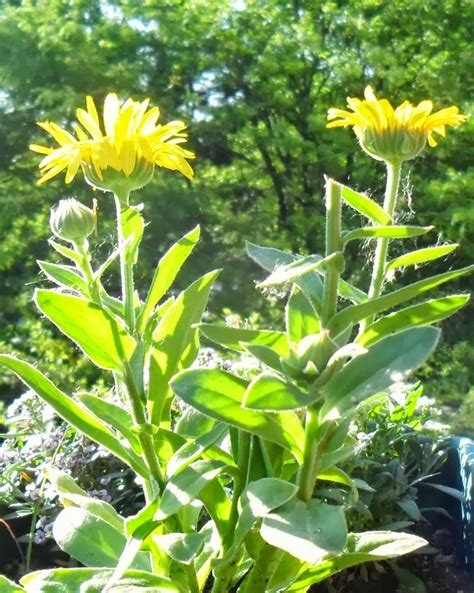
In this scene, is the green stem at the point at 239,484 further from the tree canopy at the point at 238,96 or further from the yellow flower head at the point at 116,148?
the tree canopy at the point at 238,96

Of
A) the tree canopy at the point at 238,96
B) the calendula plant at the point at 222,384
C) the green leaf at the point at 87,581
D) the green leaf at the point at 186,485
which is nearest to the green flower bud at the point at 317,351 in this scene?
the calendula plant at the point at 222,384

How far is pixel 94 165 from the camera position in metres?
0.53

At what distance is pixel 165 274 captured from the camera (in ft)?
1.80

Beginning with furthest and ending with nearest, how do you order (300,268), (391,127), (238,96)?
1. (238,96)
2. (391,127)
3. (300,268)

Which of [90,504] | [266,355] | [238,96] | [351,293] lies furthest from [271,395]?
[238,96]

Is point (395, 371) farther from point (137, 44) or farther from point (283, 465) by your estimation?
point (137, 44)

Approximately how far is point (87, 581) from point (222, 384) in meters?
0.18

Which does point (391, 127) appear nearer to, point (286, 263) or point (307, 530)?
point (286, 263)

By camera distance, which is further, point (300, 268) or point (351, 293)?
point (351, 293)

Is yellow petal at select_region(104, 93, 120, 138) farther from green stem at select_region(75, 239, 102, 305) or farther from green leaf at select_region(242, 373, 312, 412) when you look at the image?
green leaf at select_region(242, 373, 312, 412)

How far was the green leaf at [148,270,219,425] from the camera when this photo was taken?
1.75 ft

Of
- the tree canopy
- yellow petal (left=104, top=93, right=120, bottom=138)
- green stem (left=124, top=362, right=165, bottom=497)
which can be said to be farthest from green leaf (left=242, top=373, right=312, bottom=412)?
the tree canopy

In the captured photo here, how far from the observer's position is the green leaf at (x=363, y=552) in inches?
20.6

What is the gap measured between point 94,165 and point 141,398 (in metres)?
0.16
